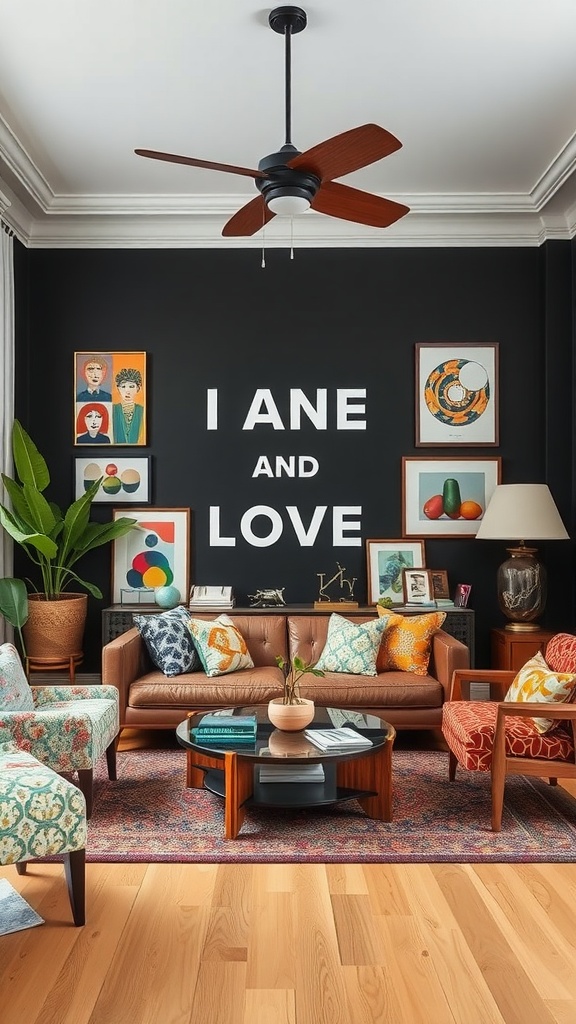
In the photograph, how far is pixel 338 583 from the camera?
609 centimetres

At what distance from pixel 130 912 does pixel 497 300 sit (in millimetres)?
4688

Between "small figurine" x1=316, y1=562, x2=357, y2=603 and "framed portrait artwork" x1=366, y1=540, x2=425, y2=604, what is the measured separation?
12cm

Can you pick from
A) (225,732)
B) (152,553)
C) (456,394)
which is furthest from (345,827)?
(456,394)

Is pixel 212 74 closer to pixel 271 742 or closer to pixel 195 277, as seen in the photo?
pixel 195 277

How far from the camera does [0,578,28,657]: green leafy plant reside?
5.29 metres

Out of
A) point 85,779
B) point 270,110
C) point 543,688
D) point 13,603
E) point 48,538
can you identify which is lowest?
point 85,779

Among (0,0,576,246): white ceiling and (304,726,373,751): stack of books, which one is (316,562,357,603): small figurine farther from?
(0,0,576,246): white ceiling

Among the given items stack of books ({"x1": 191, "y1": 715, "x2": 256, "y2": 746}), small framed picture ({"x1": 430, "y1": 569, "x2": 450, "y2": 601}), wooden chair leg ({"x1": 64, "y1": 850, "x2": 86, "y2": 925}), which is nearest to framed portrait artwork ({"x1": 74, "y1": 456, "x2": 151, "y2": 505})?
small framed picture ({"x1": 430, "y1": 569, "x2": 450, "y2": 601})

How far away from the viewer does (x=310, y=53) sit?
4.06m

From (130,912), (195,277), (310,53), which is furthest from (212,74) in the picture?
(130,912)

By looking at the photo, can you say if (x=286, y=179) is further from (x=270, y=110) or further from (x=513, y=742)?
(x=513, y=742)

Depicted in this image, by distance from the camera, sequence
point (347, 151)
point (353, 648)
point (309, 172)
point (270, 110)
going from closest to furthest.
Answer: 1. point (347, 151)
2. point (309, 172)
3. point (270, 110)
4. point (353, 648)

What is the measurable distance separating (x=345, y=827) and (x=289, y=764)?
14.3 inches

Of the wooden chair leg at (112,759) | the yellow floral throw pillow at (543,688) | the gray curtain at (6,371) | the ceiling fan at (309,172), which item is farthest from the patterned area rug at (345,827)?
the ceiling fan at (309,172)
